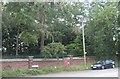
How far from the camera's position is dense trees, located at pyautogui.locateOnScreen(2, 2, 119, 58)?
11305 millimetres

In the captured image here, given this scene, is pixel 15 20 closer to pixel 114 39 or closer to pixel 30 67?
pixel 30 67

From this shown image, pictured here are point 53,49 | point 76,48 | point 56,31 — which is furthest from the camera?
point 76,48

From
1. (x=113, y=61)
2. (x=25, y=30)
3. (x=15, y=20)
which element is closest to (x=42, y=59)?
(x=25, y=30)

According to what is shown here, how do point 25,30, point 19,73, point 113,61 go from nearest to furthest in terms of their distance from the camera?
1. point 19,73
2. point 25,30
3. point 113,61

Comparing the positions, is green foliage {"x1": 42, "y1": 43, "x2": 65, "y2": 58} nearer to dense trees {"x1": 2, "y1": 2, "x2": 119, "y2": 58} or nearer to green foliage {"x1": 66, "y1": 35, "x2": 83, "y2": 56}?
dense trees {"x1": 2, "y1": 2, "x2": 119, "y2": 58}

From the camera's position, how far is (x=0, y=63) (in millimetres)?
11062

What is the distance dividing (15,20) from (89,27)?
4239mm

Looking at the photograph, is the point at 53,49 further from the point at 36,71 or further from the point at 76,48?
the point at 36,71

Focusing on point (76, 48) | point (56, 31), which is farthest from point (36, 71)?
point (76, 48)

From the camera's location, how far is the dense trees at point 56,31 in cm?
1130

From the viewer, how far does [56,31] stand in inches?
521

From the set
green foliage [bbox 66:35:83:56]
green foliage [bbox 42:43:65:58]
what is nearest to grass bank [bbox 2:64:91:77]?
green foliage [bbox 42:43:65:58]

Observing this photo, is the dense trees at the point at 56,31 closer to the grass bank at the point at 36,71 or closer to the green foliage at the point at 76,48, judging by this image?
the green foliage at the point at 76,48

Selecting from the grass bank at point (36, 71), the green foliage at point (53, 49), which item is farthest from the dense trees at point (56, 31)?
the grass bank at point (36, 71)
